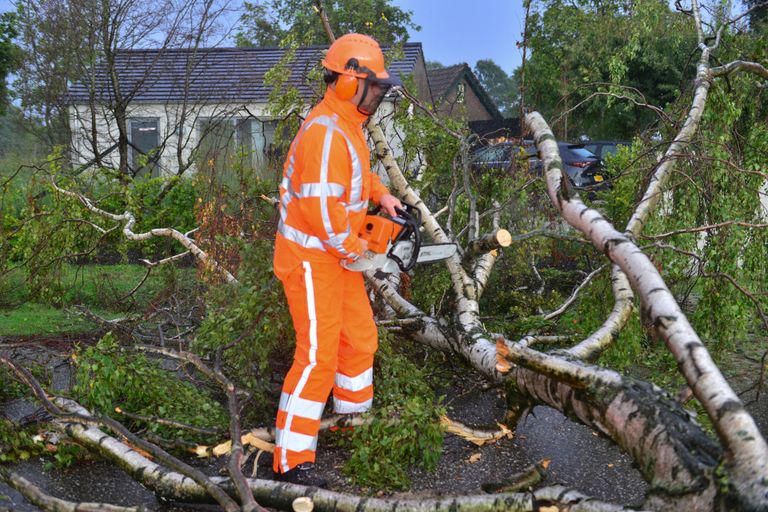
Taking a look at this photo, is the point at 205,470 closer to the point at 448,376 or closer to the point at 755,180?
the point at 448,376

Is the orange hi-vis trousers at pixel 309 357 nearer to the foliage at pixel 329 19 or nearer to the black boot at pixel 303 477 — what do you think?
the black boot at pixel 303 477

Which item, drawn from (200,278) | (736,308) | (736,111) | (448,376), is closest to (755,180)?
(736,111)

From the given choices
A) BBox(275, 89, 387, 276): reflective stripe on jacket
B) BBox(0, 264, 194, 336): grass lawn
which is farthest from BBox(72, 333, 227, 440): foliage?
BBox(0, 264, 194, 336): grass lawn

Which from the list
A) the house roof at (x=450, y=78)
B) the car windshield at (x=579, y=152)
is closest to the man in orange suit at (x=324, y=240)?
the car windshield at (x=579, y=152)

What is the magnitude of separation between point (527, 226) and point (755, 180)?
6.55 ft

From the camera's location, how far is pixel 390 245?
11.2ft

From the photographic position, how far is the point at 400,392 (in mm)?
3758

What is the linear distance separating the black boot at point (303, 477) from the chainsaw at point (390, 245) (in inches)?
36.3

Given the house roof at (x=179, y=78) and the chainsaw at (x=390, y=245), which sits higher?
the house roof at (x=179, y=78)

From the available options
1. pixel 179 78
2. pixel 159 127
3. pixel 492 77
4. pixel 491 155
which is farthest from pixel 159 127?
pixel 492 77

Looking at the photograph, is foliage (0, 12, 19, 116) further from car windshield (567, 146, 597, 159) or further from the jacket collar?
→ the jacket collar

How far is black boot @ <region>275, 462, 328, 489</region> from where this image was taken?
10.0 feet

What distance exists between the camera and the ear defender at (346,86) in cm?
321

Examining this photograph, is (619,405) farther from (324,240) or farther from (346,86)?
(346,86)
